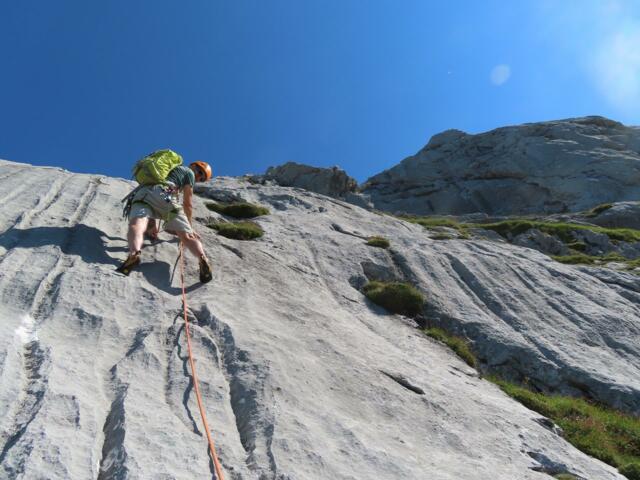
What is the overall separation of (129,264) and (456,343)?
28.2ft

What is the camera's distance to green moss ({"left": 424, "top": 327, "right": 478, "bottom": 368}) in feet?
47.9

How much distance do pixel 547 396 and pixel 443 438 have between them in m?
6.15

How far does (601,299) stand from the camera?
20.6m

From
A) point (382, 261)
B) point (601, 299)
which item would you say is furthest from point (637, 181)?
point (382, 261)

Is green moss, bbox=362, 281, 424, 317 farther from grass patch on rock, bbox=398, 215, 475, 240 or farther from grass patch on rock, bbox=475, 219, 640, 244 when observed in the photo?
grass patch on rock, bbox=475, 219, 640, 244

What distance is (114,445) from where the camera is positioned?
656 centimetres

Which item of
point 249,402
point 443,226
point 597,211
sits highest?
point 597,211

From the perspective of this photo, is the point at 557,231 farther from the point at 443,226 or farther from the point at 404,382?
the point at 404,382

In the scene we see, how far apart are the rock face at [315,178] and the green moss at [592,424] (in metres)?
48.1

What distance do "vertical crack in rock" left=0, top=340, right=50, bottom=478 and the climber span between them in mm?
4606

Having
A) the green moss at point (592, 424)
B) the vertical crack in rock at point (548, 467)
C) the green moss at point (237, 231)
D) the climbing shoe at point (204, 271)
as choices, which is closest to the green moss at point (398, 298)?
the green moss at point (592, 424)

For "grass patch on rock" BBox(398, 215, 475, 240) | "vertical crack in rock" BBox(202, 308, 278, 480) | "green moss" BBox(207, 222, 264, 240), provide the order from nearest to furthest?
1. "vertical crack in rock" BBox(202, 308, 278, 480)
2. "green moss" BBox(207, 222, 264, 240)
3. "grass patch on rock" BBox(398, 215, 475, 240)

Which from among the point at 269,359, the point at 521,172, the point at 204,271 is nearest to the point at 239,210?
the point at 204,271

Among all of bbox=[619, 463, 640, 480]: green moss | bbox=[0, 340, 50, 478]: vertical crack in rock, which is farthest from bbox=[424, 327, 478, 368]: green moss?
bbox=[0, 340, 50, 478]: vertical crack in rock
